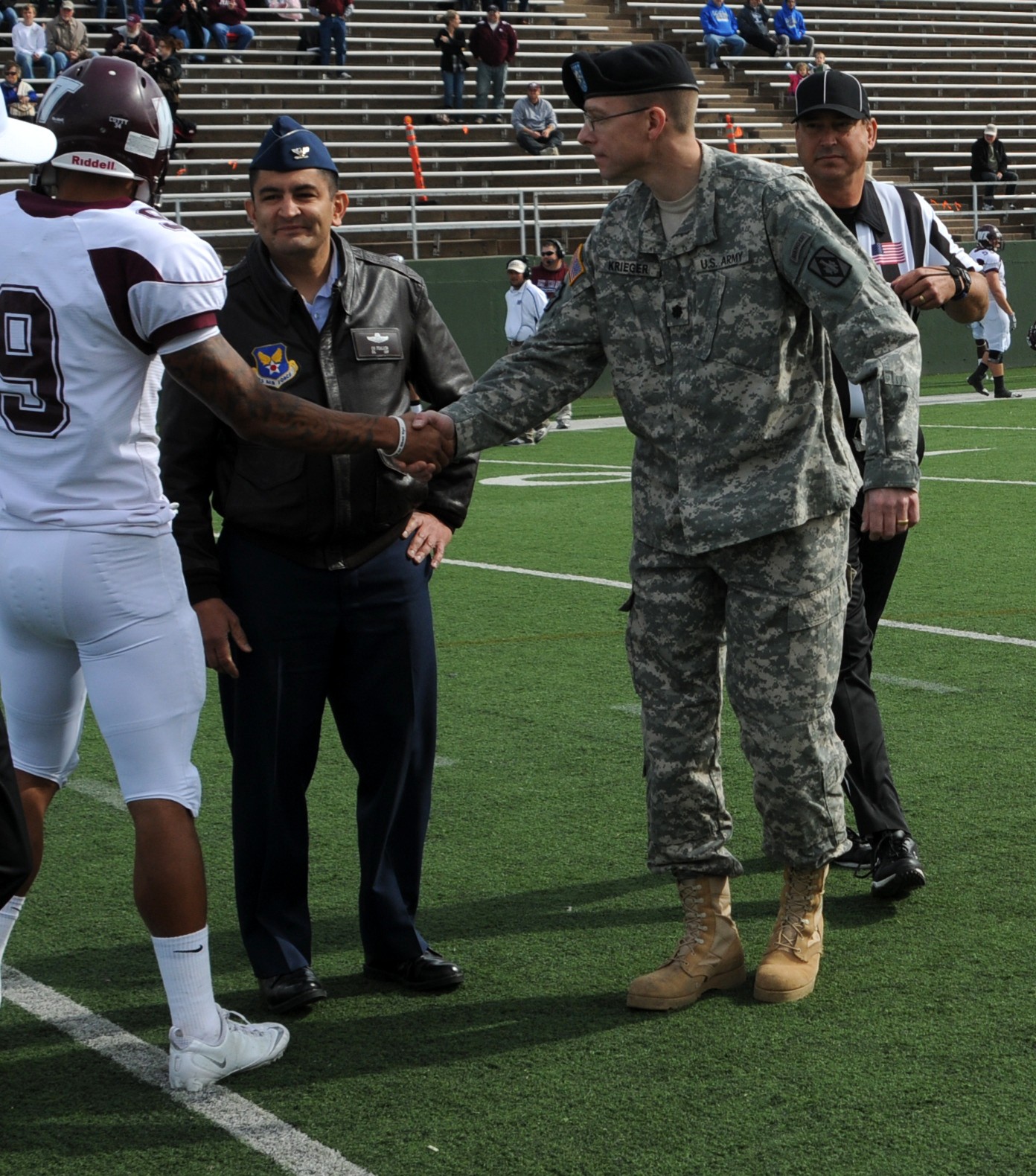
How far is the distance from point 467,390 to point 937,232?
146 centimetres

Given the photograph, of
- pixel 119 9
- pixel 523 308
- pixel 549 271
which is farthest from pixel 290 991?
pixel 119 9

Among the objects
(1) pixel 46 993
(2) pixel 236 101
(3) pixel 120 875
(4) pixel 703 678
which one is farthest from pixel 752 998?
(2) pixel 236 101

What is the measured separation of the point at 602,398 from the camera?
23.5m

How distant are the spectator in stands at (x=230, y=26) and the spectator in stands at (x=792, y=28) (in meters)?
10.1

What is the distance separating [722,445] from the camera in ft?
11.1

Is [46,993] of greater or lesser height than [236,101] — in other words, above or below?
below

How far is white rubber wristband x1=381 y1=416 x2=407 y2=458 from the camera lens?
11.3 ft

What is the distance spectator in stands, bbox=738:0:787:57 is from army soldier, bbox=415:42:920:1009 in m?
27.4

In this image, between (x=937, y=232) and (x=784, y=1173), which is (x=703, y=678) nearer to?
(x=784, y=1173)

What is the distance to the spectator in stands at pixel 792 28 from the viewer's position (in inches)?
1160

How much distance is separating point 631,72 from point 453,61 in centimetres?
2300

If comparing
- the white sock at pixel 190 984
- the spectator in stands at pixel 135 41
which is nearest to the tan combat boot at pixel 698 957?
the white sock at pixel 190 984

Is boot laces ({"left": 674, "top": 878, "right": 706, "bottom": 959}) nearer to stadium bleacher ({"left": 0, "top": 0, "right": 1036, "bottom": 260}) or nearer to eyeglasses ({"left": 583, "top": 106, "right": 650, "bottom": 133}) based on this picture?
eyeglasses ({"left": 583, "top": 106, "right": 650, "bottom": 133})

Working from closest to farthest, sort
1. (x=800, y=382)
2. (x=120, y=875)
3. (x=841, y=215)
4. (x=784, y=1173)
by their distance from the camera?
(x=784, y=1173) < (x=800, y=382) < (x=841, y=215) < (x=120, y=875)
